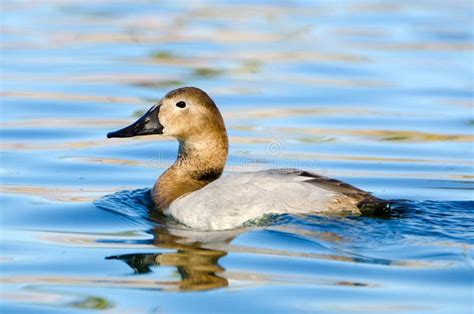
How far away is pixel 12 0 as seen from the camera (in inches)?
835

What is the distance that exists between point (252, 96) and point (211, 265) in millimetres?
7164

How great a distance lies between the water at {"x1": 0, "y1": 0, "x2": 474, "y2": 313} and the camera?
21.9 feet

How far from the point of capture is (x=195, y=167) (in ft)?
29.4

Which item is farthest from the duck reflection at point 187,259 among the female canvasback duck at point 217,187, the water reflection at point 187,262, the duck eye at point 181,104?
the duck eye at point 181,104

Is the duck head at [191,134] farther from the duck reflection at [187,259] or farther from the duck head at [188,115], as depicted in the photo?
the duck reflection at [187,259]

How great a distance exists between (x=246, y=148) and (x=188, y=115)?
8.95ft

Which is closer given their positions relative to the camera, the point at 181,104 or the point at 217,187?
the point at 217,187

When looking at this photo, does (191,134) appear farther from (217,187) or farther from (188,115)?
(217,187)

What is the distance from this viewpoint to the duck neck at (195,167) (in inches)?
350

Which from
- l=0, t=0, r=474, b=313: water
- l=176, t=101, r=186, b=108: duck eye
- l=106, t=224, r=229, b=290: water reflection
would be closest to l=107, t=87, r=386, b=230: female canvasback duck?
l=176, t=101, r=186, b=108: duck eye

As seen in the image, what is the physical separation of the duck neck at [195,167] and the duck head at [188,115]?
0.23 ft

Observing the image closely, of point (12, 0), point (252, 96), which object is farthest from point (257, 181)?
point (12, 0)

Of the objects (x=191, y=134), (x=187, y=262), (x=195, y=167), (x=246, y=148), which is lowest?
(x=187, y=262)

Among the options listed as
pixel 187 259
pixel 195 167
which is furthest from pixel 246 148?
pixel 187 259
